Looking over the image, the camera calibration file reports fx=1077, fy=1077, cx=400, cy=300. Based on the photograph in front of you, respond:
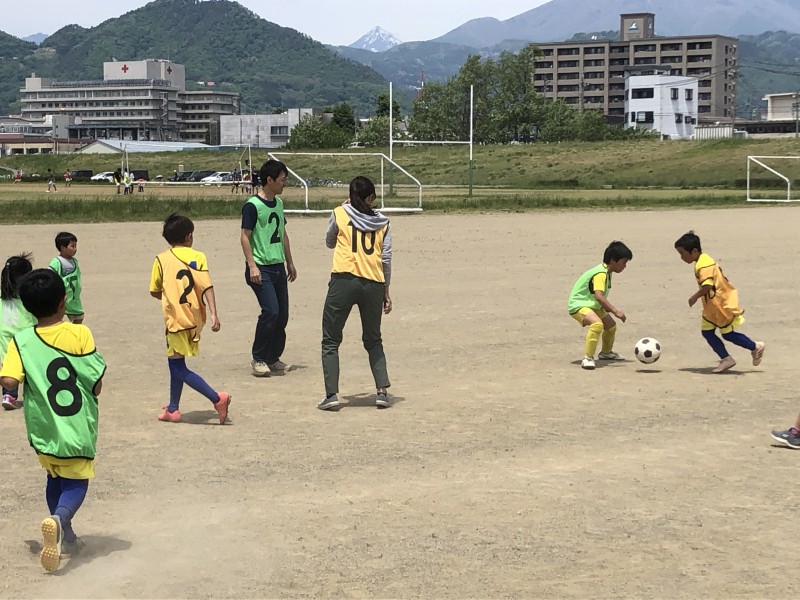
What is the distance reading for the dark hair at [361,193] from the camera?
27.9 ft

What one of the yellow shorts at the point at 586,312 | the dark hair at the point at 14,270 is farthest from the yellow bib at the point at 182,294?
the yellow shorts at the point at 586,312

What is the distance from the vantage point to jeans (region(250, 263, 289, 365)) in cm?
986

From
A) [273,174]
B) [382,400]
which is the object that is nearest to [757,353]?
Result: [382,400]

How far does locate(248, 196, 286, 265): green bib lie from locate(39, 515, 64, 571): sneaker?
507 centimetres

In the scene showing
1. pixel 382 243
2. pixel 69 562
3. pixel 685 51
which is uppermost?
pixel 685 51

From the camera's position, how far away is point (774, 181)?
52.9m

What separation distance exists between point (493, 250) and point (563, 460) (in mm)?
14852

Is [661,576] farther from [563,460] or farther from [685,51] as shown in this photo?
[685,51]

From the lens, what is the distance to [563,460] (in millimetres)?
7016

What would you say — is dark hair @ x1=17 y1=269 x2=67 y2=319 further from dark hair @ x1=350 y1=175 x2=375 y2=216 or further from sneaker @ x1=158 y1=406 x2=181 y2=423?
dark hair @ x1=350 y1=175 x2=375 y2=216

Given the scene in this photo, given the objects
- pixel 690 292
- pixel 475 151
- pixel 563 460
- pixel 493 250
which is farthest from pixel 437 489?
pixel 475 151

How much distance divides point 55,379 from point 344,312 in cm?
362

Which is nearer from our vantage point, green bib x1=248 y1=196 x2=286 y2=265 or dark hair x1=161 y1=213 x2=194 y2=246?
dark hair x1=161 y1=213 x2=194 y2=246

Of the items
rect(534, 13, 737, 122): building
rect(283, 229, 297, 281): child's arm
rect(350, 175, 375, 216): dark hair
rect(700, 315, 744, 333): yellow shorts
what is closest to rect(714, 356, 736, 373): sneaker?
rect(700, 315, 744, 333): yellow shorts
